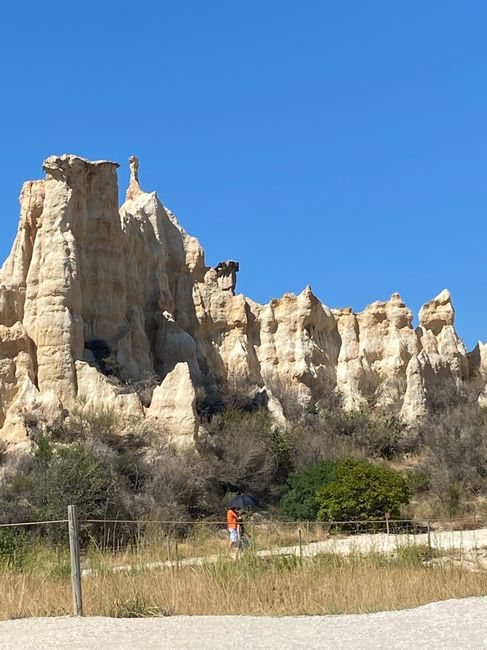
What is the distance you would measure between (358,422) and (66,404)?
13472mm

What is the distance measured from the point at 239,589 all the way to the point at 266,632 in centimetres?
181

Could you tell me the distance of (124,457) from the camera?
28531 millimetres

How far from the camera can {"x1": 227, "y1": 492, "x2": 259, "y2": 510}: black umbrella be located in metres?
28.9

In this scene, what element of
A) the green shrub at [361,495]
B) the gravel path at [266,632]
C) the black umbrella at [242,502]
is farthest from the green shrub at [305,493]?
the gravel path at [266,632]

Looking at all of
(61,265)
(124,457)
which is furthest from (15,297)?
(124,457)

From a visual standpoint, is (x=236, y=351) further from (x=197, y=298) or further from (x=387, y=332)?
(x=387, y=332)

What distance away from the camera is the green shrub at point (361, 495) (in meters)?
26.7

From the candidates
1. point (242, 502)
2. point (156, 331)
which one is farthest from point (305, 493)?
point (156, 331)

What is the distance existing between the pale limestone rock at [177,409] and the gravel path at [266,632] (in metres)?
21.1

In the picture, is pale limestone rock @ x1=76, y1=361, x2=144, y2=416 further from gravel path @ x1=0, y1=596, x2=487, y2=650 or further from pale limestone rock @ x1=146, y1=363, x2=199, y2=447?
gravel path @ x1=0, y1=596, x2=487, y2=650

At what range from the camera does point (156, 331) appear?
3938 centimetres

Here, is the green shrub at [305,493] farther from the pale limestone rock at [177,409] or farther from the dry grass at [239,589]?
the dry grass at [239,589]

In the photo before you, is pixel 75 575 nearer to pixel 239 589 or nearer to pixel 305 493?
pixel 239 589

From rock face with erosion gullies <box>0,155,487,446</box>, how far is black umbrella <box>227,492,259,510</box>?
8.03ft
